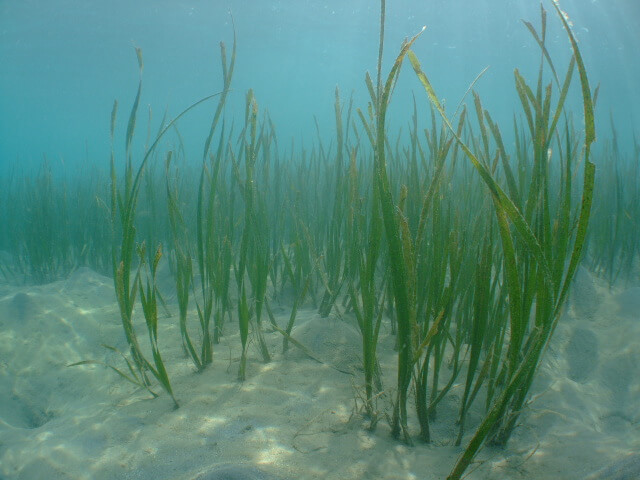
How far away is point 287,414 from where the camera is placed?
1.84 metres

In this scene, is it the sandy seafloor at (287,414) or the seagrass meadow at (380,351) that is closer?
the seagrass meadow at (380,351)

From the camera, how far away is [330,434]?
1.67 m

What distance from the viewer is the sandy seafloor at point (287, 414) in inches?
58.3

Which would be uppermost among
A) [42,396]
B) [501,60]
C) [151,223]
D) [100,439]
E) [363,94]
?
[363,94]

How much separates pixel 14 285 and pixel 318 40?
99.8ft

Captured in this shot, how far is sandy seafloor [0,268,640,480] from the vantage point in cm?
148

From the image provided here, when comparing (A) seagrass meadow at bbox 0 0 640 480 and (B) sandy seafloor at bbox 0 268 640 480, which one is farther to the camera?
(B) sandy seafloor at bbox 0 268 640 480

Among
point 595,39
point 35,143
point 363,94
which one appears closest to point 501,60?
point 595,39

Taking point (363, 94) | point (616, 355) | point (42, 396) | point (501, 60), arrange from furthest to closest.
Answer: point (363, 94) < point (501, 60) < point (42, 396) < point (616, 355)

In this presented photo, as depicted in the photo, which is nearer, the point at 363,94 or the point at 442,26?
the point at 442,26

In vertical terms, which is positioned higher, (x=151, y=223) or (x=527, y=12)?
(x=527, y=12)

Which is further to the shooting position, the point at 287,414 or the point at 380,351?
the point at 380,351

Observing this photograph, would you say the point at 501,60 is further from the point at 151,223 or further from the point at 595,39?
the point at 151,223

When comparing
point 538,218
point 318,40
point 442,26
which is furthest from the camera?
point 318,40
